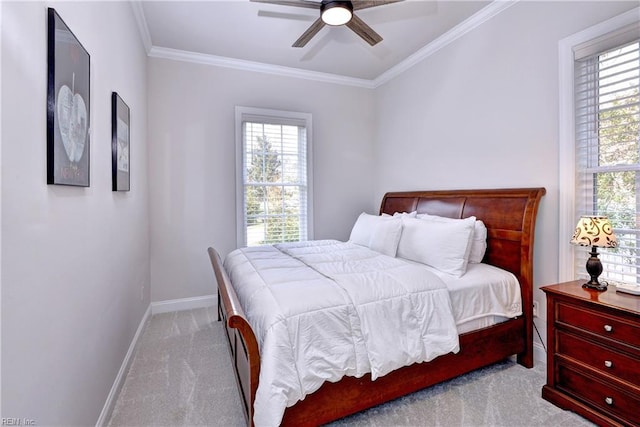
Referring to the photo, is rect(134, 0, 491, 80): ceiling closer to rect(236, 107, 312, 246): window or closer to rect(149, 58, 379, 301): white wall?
rect(149, 58, 379, 301): white wall

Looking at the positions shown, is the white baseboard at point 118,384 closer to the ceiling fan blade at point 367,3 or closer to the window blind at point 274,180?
the window blind at point 274,180

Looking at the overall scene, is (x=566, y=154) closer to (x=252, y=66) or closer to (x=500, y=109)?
(x=500, y=109)

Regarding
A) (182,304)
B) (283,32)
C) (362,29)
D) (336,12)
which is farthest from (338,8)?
(182,304)

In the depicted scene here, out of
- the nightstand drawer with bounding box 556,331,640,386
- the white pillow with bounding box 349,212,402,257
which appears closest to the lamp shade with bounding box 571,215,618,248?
the nightstand drawer with bounding box 556,331,640,386

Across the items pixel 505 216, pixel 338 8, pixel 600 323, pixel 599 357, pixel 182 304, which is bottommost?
pixel 182 304

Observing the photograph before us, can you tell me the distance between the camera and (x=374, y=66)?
13.1ft

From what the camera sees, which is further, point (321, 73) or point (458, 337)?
point (321, 73)

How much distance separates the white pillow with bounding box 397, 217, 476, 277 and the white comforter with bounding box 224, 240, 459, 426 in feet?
1.17

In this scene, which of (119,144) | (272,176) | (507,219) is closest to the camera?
(119,144)

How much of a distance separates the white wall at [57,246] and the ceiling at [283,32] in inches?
30.7

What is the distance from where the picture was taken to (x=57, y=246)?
4.02ft

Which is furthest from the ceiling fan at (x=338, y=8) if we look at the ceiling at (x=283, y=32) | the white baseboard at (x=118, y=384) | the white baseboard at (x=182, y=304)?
the white baseboard at (x=182, y=304)

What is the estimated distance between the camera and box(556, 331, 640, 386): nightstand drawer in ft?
5.20

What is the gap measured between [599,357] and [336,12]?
278cm
